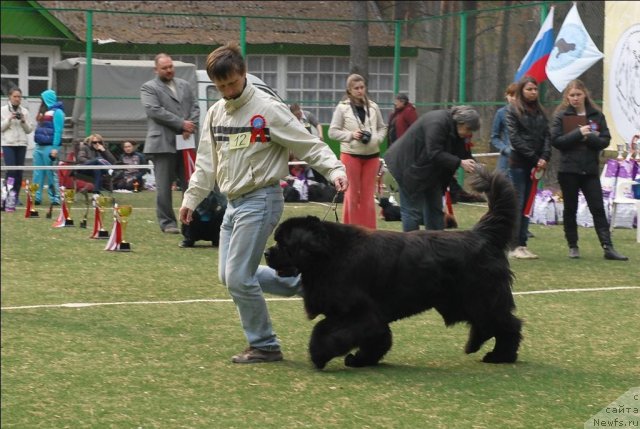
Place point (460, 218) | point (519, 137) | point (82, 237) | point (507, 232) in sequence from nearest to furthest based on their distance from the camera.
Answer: point (507, 232) < point (519, 137) < point (82, 237) < point (460, 218)

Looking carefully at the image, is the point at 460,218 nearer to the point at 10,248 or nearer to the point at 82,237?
the point at 82,237

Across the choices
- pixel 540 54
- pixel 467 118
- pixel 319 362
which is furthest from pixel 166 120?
pixel 540 54

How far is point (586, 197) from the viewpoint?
11.5 metres

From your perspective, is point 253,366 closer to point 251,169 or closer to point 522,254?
point 251,169

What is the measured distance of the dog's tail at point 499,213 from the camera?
6414 millimetres

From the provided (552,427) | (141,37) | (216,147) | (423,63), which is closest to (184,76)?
(141,37)

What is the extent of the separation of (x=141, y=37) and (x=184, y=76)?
180 cm

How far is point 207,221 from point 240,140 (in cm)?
571

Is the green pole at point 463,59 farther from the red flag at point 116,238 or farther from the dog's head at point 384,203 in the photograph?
the red flag at point 116,238

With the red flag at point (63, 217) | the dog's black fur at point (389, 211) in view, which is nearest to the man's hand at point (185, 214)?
the red flag at point (63, 217)

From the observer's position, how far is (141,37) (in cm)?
2470

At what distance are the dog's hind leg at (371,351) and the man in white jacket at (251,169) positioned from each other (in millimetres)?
455

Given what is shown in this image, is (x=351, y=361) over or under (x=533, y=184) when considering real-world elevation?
under

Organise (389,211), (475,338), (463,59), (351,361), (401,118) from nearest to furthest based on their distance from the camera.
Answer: (351,361), (475,338), (389,211), (401,118), (463,59)
